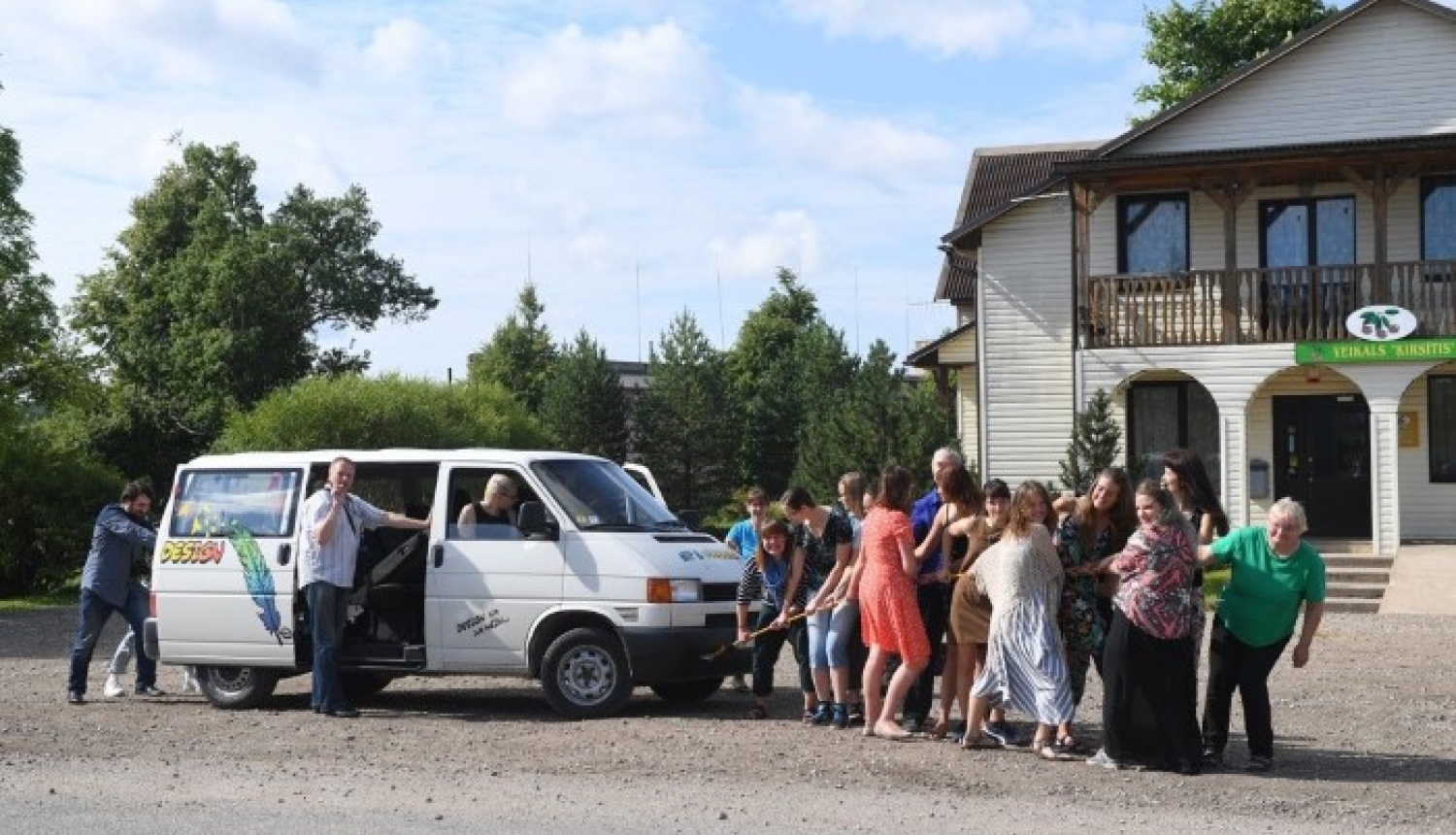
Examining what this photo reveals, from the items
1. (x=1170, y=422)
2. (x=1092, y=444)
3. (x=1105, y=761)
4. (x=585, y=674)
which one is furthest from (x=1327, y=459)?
(x=1105, y=761)

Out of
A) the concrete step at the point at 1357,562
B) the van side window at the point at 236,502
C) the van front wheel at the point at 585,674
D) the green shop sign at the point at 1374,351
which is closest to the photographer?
the van front wheel at the point at 585,674

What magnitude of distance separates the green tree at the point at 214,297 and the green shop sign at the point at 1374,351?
37.0 m

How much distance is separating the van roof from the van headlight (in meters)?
1.27

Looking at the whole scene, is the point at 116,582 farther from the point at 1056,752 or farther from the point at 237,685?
the point at 1056,752

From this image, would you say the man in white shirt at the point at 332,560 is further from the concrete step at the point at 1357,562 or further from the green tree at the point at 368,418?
the green tree at the point at 368,418

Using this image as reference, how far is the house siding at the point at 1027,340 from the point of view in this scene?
29.6m

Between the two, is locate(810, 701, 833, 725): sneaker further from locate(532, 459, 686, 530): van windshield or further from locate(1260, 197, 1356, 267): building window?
locate(1260, 197, 1356, 267): building window

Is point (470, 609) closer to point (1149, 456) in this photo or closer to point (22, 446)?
point (1149, 456)

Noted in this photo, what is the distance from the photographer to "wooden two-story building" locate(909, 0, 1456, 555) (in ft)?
85.9

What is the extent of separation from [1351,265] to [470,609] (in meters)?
17.3

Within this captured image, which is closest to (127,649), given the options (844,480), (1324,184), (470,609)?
(470,609)

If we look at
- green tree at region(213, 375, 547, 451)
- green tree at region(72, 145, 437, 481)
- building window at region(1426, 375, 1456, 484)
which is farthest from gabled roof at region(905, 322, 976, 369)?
green tree at region(72, 145, 437, 481)

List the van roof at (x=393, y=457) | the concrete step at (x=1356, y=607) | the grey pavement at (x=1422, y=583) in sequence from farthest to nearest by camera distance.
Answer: the concrete step at (x=1356, y=607) → the grey pavement at (x=1422, y=583) → the van roof at (x=393, y=457)

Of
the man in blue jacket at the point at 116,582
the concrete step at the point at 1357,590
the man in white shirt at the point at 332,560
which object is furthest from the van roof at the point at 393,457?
the concrete step at the point at 1357,590
